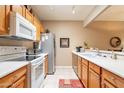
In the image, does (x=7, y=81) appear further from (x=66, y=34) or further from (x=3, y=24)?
(x=66, y=34)

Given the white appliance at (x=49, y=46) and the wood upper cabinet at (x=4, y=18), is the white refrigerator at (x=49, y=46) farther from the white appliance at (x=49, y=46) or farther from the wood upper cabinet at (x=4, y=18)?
the wood upper cabinet at (x=4, y=18)

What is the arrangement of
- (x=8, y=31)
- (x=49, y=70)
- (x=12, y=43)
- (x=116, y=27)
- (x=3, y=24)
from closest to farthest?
(x=3, y=24) → (x=8, y=31) → (x=12, y=43) → (x=49, y=70) → (x=116, y=27)

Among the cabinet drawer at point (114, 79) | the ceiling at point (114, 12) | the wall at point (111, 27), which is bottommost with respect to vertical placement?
the cabinet drawer at point (114, 79)

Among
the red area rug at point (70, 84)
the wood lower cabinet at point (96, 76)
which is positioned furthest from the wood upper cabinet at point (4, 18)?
the red area rug at point (70, 84)

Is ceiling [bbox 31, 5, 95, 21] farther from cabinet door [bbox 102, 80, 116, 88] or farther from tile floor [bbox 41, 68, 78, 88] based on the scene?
cabinet door [bbox 102, 80, 116, 88]

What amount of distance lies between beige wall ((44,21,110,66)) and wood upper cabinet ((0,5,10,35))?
531 cm

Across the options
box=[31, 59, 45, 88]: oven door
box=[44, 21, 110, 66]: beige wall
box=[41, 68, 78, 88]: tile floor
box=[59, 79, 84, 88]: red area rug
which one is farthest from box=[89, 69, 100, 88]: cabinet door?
box=[44, 21, 110, 66]: beige wall

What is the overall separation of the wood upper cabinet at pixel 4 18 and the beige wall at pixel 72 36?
531 cm

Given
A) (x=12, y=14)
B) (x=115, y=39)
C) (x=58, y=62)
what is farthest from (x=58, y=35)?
(x=12, y=14)

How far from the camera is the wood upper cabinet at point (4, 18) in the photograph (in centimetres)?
197

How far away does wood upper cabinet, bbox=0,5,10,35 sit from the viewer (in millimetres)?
1970

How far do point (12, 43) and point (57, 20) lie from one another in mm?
4239

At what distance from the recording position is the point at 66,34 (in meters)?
7.50

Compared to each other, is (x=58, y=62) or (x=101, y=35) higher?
(x=101, y=35)
